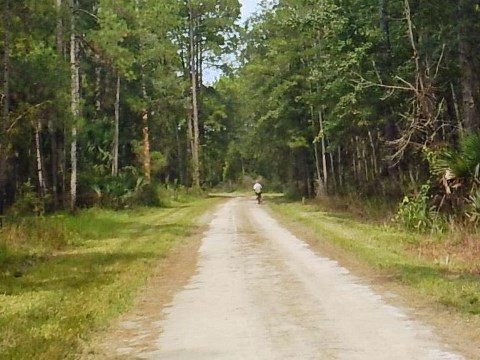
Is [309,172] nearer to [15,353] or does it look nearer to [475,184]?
[475,184]

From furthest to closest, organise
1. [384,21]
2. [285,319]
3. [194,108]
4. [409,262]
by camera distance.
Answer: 1. [194,108]
2. [384,21]
3. [409,262]
4. [285,319]

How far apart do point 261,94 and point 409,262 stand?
3259cm

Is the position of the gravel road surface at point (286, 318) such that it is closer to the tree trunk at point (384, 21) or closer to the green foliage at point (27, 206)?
the green foliage at point (27, 206)

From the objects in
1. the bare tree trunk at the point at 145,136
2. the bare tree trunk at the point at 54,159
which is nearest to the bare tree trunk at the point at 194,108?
the bare tree trunk at the point at 145,136

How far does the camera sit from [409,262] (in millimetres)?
14078

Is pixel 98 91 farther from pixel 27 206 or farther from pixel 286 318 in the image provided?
pixel 286 318

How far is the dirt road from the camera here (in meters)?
7.22

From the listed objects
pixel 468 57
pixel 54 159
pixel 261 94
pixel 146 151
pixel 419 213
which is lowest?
pixel 419 213

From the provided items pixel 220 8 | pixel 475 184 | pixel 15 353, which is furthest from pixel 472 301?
pixel 220 8

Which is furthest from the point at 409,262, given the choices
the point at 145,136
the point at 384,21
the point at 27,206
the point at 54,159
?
the point at 145,136

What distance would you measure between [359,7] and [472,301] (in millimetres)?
19178

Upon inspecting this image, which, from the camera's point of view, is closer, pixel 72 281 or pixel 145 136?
pixel 72 281

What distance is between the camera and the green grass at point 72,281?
8.22 meters

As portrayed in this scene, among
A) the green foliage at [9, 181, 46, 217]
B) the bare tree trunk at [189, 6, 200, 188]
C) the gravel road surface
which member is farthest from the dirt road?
the bare tree trunk at [189, 6, 200, 188]
